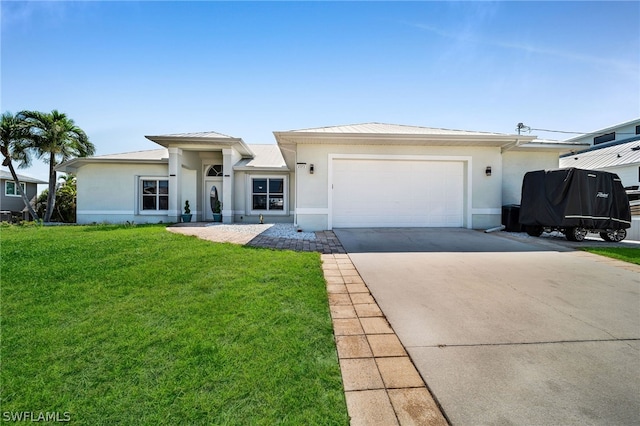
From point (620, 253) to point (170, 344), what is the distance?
873 centimetres

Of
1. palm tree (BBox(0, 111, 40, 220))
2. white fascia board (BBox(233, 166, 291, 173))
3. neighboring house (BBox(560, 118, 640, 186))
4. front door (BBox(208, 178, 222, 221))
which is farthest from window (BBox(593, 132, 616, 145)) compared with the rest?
palm tree (BBox(0, 111, 40, 220))

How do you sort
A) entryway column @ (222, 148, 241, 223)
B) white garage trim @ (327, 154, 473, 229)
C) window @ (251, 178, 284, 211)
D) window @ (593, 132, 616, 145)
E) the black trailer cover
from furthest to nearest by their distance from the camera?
window @ (593, 132, 616, 145) < window @ (251, 178, 284, 211) < entryway column @ (222, 148, 241, 223) < white garage trim @ (327, 154, 473, 229) < the black trailer cover

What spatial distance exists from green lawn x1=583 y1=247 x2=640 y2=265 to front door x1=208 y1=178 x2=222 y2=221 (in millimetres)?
13751

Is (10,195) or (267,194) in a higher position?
(10,195)

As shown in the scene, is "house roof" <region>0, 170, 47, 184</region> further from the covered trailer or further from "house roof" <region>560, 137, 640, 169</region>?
"house roof" <region>560, 137, 640, 169</region>

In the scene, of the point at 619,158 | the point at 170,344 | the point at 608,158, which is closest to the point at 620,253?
the point at 170,344

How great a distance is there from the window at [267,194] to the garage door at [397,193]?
16.0 ft

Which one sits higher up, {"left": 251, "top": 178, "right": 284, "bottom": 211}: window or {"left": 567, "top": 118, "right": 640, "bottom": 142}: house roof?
{"left": 567, "top": 118, "right": 640, "bottom": 142}: house roof

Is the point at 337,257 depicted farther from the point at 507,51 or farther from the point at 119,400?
the point at 507,51

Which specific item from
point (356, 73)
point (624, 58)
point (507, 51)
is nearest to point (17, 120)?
point (356, 73)

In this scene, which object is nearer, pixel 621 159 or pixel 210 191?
pixel 210 191

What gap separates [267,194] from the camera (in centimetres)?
1328

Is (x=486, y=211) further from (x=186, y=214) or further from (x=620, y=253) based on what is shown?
Result: (x=186, y=214)

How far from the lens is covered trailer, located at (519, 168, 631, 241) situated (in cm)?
747
